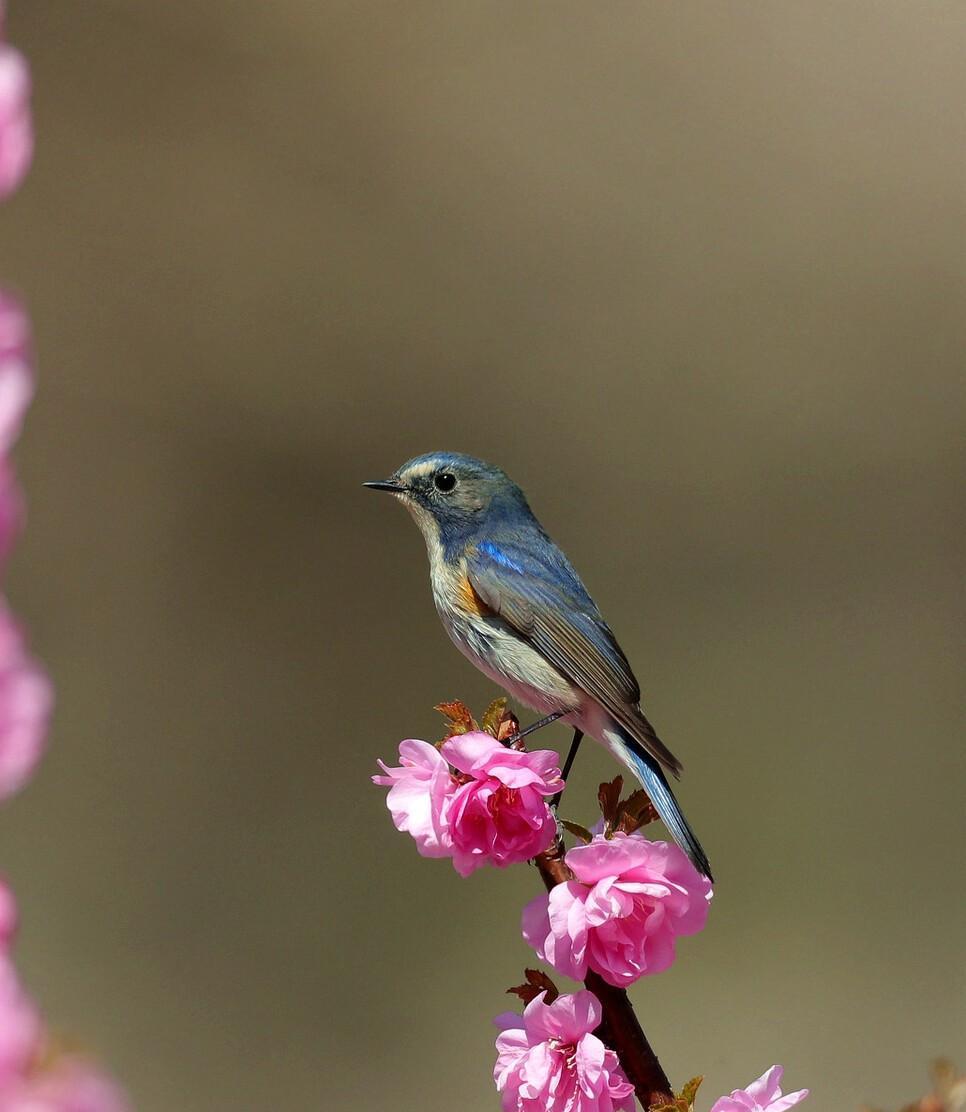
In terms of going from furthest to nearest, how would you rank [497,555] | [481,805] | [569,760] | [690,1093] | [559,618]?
[497,555] → [559,618] → [569,760] → [481,805] → [690,1093]

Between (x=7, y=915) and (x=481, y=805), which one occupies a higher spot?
(x=7, y=915)

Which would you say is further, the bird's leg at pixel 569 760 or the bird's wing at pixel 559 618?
the bird's wing at pixel 559 618

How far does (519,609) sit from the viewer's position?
77.5 inches

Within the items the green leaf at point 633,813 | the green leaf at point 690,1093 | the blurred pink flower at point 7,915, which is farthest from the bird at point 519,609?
the blurred pink flower at point 7,915

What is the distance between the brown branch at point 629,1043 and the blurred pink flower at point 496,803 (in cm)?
10

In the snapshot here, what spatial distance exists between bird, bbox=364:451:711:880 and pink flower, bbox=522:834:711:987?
2.39 ft

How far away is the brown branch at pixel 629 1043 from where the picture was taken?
82 centimetres

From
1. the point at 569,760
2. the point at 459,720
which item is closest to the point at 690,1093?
the point at 459,720

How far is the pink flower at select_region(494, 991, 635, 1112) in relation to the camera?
0.81 m

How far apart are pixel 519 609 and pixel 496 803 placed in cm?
104

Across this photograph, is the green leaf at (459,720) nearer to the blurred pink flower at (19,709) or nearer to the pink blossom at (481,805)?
the pink blossom at (481,805)

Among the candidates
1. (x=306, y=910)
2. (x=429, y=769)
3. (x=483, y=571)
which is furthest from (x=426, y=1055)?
(x=429, y=769)

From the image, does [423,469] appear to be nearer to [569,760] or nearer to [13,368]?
[569,760]

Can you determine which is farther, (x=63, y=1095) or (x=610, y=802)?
(x=610, y=802)
